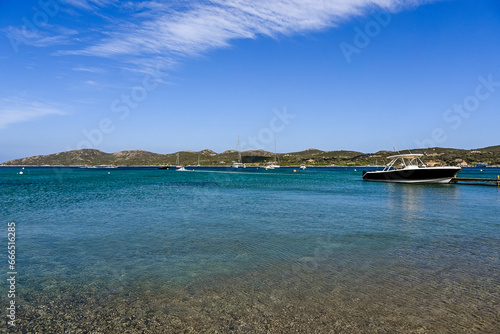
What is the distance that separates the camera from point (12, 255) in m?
13.4

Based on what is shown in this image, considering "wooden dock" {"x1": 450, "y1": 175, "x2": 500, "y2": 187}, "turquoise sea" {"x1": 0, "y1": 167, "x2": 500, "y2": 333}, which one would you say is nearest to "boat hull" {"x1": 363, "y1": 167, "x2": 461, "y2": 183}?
"wooden dock" {"x1": 450, "y1": 175, "x2": 500, "y2": 187}

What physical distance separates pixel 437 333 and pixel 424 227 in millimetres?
14326

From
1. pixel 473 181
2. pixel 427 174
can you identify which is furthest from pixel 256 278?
pixel 473 181

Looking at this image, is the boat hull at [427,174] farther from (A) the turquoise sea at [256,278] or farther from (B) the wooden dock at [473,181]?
(A) the turquoise sea at [256,278]

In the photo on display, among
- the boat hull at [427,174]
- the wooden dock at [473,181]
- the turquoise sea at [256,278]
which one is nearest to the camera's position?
the turquoise sea at [256,278]

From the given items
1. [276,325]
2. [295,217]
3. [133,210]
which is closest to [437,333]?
[276,325]

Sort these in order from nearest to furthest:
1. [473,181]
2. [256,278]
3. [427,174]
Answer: [256,278]
[427,174]
[473,181]

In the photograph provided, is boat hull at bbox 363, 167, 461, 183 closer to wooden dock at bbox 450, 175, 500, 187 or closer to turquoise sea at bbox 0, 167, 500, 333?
wooden dock at bbox 450, 175, 500, 187

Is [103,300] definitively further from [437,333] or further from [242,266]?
[437,333]

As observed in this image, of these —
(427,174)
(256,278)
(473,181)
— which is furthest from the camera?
(473,181)

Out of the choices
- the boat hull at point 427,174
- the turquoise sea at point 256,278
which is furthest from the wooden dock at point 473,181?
the turquoise sea at point 256,278

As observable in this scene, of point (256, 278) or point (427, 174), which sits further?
point (427, 174)

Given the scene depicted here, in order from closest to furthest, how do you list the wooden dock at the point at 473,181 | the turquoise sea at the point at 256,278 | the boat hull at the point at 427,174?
the turquoise sea at the point at 256,278, the boat hull at the point at 427,174, the wooden dock at the point at 473,181

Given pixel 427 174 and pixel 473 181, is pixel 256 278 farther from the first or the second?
pixel 473 181
